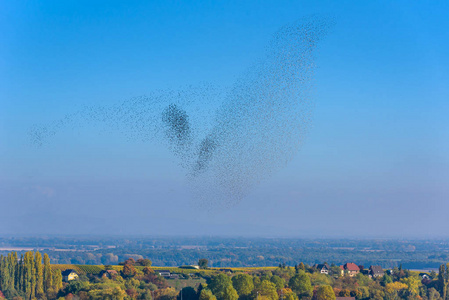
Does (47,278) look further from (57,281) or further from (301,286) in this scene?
(301,286)

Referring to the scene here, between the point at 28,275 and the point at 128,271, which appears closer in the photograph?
the point at 28,275

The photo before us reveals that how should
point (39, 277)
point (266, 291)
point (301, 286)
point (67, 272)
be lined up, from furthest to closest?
point (67, 272) → point (301, 286) → point (39, 277) → point (266, 291)

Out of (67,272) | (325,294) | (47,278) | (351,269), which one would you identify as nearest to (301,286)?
(325,294)

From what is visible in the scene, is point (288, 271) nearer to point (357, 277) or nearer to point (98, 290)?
point (357, 277)

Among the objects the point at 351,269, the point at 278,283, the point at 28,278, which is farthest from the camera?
the point at 351,269

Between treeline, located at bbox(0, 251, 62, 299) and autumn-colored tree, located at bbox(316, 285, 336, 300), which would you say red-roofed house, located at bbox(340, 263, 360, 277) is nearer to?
autumn-colored tree, located at bbox(316, 285, 336, 300)

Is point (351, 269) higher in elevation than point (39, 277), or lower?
higher

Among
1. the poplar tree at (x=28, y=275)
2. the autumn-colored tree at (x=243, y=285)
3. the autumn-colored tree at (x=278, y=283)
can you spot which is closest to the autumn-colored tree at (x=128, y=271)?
the poplar tree at (x=28, y=275)

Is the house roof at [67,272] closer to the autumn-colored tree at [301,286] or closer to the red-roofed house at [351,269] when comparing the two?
the autumn-colored tree at [301,286]

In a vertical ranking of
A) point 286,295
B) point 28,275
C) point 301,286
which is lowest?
point 286,295
